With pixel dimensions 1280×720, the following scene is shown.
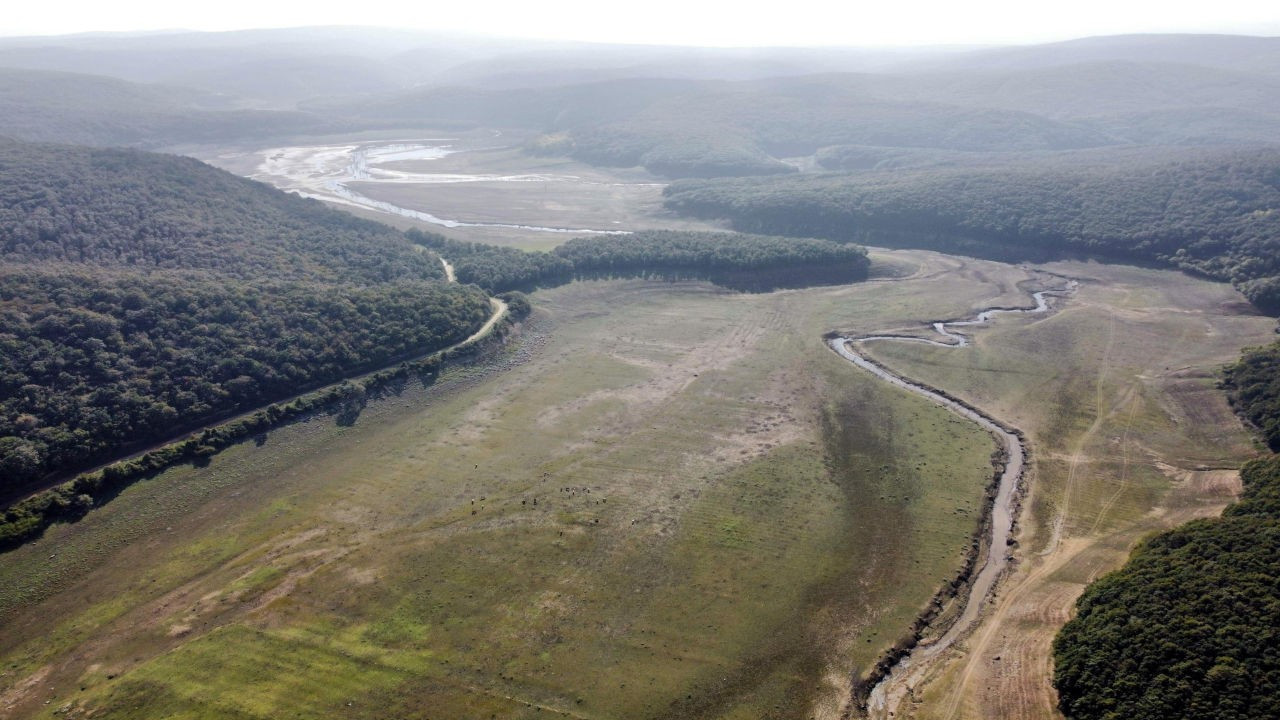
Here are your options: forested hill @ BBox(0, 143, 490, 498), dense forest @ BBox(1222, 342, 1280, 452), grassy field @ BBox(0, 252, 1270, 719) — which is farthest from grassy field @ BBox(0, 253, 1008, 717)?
dense forest @ BBox(1222, 342, 1280, 452)

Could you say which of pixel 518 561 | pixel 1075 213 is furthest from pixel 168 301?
pixel 1075 213

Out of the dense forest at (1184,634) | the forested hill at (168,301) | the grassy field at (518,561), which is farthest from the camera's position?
the forested hill at (168,301)

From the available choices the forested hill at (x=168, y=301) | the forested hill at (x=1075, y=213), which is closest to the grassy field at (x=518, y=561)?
the forested hill at (x=168, y=301)

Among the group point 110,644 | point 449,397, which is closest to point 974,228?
point 449,397

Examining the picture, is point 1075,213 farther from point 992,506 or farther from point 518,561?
point 518,561

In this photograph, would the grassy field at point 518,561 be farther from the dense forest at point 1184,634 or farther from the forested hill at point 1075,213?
the forested hill at point 1075,213

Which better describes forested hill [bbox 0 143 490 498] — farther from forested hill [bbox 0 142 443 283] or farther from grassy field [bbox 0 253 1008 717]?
grassy field [bbox 0 253 1008 717]

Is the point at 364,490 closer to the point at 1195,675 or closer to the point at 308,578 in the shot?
the point at 308,578
